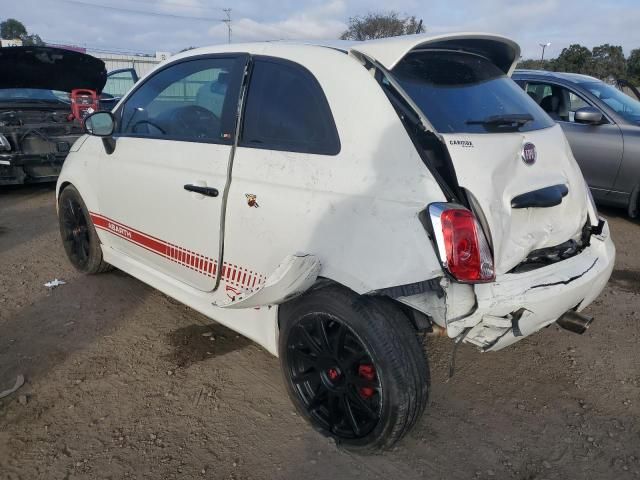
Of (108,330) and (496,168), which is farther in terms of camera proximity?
(108,330)

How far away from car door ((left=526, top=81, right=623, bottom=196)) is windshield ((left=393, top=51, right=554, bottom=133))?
3570 millimetres

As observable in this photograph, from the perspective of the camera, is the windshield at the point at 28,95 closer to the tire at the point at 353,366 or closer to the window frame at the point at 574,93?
the window frame at the point at 574,93

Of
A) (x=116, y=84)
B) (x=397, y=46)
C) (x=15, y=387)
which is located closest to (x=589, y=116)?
(x=397, y=46)

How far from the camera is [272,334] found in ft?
9.10

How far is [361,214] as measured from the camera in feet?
7.33

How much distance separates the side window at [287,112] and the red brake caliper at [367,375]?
973mm

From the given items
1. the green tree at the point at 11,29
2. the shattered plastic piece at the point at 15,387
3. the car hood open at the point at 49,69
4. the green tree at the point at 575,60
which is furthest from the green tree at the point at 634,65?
the green tree at the point at 11,29

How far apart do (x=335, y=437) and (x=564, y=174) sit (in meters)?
1.75

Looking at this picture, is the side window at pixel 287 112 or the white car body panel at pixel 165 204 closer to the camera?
the side window at pixel 287 112

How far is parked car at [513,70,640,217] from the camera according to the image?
5.86 metres

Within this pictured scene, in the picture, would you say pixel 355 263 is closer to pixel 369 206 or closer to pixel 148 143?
pixel 369 206

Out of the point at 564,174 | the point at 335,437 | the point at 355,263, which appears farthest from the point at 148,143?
the point at 564,174

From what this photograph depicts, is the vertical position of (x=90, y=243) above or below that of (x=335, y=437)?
above

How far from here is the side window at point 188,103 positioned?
2898mm
